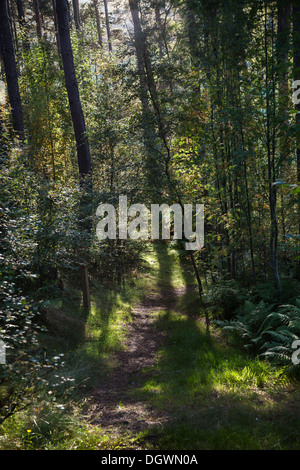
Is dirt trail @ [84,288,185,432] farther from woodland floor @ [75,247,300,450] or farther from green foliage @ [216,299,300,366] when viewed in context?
green foliage @ [216,299,300,366]

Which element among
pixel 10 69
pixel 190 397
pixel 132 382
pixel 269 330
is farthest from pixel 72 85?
pixel 190 397

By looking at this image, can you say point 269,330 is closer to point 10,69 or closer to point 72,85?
point 72,85

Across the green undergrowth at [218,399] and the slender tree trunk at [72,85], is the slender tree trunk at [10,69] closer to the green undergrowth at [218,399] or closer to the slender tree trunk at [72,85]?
the slender tree trunk at [72,85]

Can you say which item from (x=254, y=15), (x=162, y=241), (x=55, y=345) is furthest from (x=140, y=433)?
(x=162, y=241)

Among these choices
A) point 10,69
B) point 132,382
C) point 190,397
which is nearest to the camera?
point 190,397

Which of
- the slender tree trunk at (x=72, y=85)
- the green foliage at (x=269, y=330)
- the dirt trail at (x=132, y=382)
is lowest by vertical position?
the dirt trail at (x=132, y=382)

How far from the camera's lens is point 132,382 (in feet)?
18.1

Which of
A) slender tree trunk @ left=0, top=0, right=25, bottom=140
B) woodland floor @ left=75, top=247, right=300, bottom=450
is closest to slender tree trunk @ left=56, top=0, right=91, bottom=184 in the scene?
slender tree trunk @ left=0, top=0, right=25, bottom=140

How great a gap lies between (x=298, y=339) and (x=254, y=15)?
5.40m

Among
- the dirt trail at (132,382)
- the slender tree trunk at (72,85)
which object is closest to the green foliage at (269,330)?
the dirt trail at (132,382)

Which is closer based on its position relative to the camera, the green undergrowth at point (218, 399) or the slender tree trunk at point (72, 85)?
the green undergrowth at point (218, 399)

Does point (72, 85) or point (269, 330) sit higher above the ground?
point (72, 85)

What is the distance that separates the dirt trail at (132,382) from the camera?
13.6ft

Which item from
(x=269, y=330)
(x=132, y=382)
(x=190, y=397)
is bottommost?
(x=132, y=382)
